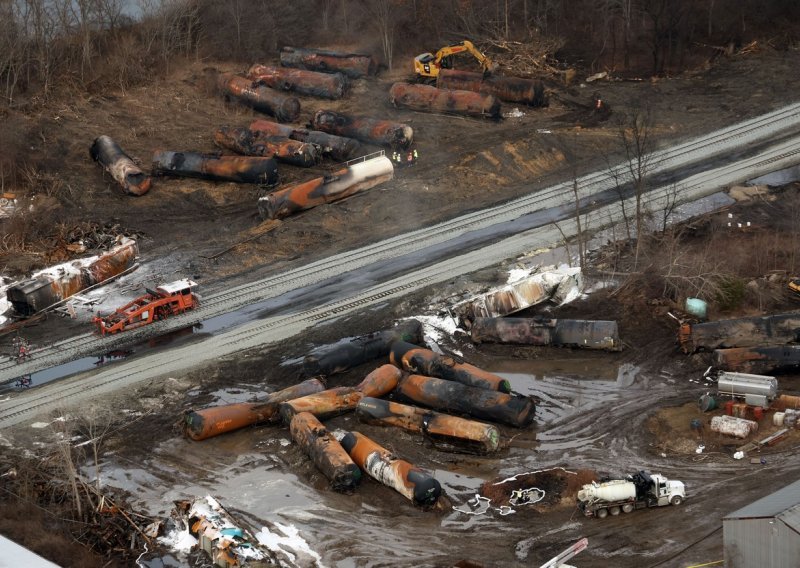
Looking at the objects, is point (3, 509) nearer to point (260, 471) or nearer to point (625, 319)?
point (260, 471)

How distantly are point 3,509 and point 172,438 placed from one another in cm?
579

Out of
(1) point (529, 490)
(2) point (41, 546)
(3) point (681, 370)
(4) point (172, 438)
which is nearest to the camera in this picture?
(2) point (41, 546)

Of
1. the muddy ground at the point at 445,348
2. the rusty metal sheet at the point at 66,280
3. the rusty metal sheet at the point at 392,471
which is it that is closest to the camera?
the muddy ground at the point at 445,348

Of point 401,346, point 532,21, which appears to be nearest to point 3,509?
point 401,346

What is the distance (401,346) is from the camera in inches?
1485

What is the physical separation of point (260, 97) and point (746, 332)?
31287mm

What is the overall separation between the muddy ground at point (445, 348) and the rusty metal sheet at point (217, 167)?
647 millimetres

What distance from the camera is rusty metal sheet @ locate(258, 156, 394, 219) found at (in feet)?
160

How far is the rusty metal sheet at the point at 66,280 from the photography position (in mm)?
42062

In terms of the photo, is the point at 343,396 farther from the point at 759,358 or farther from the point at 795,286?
the point at 795,286

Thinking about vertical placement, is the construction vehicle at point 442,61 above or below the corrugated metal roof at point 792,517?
above

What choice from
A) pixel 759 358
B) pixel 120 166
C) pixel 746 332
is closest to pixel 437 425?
pixel 759 358

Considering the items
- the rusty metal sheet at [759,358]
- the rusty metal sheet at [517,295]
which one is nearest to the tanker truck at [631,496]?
the rusty metal sheet at [759,358]

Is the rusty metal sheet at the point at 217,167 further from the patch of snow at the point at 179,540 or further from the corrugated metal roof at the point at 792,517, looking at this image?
the corrugated metal roof at the point at 792,517
